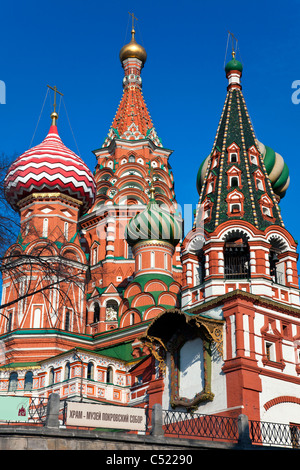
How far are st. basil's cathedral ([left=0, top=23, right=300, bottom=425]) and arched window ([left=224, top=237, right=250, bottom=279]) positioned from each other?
34 mm

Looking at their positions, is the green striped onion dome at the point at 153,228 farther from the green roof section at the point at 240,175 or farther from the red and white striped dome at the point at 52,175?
the green roof section at the point at 240,175

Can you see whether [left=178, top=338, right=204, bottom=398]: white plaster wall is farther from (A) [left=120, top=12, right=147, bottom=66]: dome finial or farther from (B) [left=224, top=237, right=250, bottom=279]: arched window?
(A) [left=120, top=12, right=147, bottom=66]: dome finial

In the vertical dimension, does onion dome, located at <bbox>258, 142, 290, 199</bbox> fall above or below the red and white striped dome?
below

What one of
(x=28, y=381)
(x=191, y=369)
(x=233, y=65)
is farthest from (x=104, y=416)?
(x=233, y=65)

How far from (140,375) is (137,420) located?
10.7 m

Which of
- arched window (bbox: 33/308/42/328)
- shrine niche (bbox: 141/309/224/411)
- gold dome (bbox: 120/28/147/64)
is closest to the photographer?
shrine niche (bbox: 141/309/224/411)

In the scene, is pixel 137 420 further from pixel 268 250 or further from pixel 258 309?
pixel 268 250

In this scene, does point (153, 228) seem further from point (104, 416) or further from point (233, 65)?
point (104, 416)

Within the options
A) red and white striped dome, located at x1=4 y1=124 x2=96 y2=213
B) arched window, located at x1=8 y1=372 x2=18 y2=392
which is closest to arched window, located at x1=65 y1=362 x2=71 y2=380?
arched window, located at x1=8 y1=372 x2=18 y2=392

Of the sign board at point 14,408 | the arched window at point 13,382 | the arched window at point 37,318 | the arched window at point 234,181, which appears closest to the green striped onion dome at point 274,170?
the arched window at point 234,181

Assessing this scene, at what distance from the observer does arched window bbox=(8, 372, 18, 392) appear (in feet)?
88.3

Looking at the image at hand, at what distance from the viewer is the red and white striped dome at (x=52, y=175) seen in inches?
1218

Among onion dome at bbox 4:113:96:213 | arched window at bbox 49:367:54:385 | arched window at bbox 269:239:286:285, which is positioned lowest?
arched window at bbox 49:367:54:385

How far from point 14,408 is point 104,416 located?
1.70 metres
